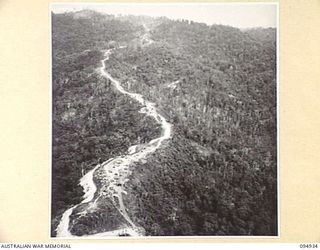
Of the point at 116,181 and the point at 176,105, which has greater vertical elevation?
the point at 176,105

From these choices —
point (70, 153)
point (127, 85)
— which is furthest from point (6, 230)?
point (127, 85)

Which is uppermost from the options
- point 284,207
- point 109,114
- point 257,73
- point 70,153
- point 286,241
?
point 257,73

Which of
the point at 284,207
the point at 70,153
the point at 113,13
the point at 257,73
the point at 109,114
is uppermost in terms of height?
the point at 113,13

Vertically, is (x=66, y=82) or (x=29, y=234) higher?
(x=66, y=82)

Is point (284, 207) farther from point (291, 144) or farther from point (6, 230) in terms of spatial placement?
point (6, 230)

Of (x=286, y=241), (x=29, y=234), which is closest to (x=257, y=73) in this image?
(x=286, y=241)

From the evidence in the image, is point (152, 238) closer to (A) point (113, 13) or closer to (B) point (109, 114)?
(B) point (109, 114)
